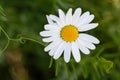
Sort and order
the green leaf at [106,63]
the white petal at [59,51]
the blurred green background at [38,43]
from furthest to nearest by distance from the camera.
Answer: the blurred green background at [38,43] → the green leaf at [106,63] → the white petal at [59,51]

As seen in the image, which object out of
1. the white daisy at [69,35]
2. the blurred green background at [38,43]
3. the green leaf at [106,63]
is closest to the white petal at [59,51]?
the white daisy at [69,35]

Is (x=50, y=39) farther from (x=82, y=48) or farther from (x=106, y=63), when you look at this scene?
(x=106, y=63)

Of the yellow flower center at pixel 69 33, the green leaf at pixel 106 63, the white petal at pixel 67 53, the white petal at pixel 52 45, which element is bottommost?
the green leaf at pixel 106 63

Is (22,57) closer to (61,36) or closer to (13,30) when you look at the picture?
(13,30)

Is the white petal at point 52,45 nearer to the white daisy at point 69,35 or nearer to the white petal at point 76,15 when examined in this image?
the white daisy at point 69,35

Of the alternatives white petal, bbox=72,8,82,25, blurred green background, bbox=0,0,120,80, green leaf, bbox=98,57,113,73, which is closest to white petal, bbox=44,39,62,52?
white petal, bbox=72,8,82,25

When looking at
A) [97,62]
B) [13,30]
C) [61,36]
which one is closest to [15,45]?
[13,30]

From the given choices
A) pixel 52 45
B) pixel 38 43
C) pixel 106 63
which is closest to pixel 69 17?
pixel 52 45

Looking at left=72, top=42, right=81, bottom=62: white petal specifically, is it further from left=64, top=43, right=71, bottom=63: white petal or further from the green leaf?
the green leaf
